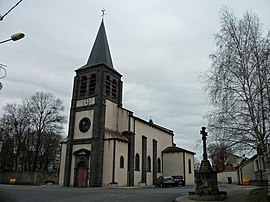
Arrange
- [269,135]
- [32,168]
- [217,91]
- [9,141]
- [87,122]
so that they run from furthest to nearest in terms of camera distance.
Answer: [32,168] < [9,141] < [87,122] < [217,91] < [269,135]

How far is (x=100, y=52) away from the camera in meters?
39.4

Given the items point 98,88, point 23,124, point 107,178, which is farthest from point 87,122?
point 23,124

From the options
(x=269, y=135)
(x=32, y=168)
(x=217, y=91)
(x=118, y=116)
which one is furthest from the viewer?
(x=32, y=168)

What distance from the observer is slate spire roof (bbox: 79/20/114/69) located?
3844 centimetres

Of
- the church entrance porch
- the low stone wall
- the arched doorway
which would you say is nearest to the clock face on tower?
the church entrance porch

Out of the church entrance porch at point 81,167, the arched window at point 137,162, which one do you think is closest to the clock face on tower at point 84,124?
the church entrance porch at point 81,167

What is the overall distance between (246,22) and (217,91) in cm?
419

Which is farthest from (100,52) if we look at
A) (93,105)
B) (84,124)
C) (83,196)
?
(83,196)

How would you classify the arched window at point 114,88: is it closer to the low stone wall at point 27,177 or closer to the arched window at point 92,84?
the arched window at point 92,84

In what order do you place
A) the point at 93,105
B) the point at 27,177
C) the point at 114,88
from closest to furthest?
1. the point at 93,105
2. the point at 114,88
3. the point at 27,177

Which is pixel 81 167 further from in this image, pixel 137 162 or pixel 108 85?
pixel 108 85

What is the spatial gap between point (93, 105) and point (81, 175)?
861 centimetres

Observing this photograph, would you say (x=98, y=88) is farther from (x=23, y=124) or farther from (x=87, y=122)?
(x=23, y=124)

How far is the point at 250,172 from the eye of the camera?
1548 inches
